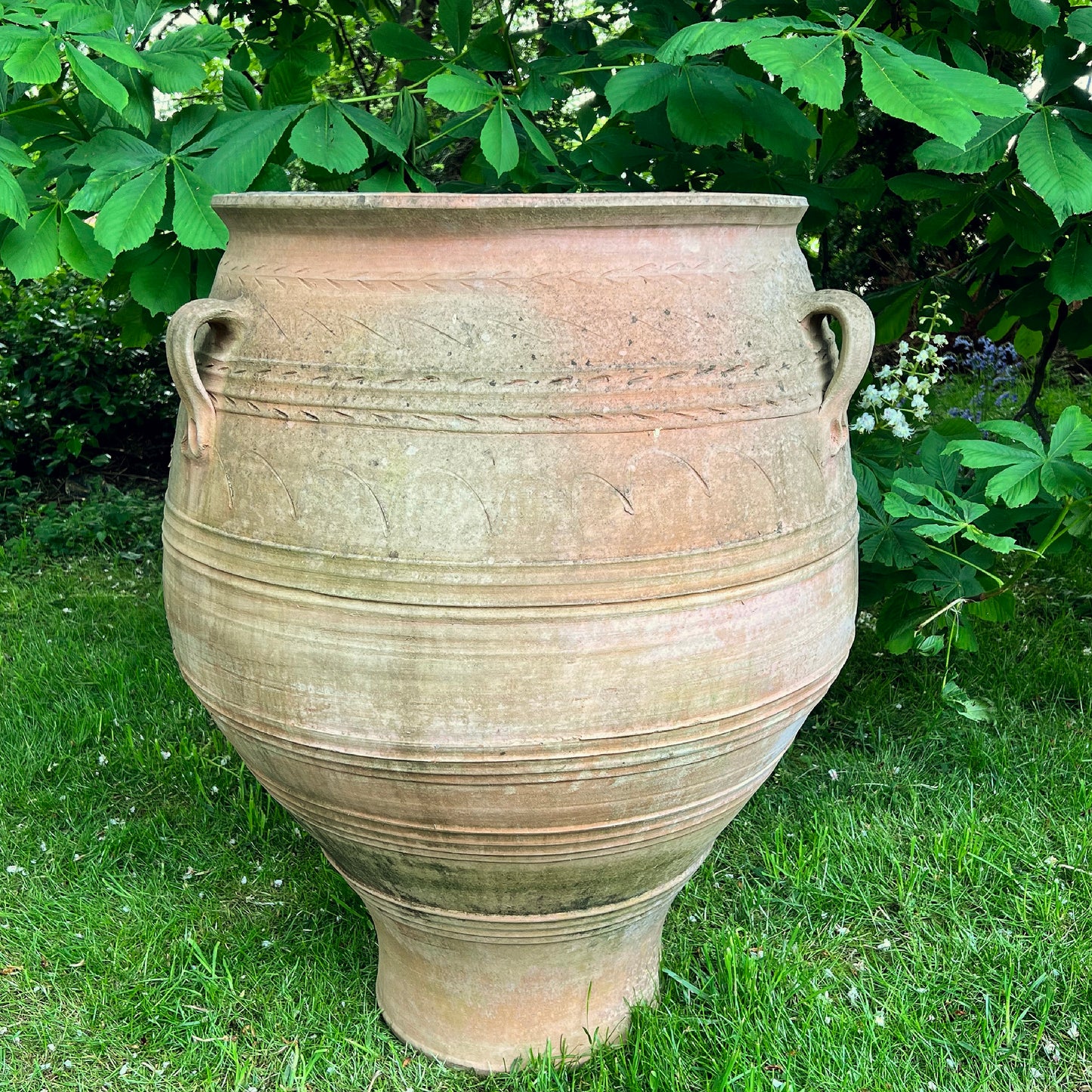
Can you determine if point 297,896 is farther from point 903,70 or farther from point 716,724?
point 903,70

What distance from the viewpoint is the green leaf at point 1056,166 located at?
1.88m

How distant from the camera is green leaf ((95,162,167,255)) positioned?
1.78 metres

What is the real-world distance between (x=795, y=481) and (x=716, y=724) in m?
0.38

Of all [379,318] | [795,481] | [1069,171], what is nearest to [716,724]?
[795,481]

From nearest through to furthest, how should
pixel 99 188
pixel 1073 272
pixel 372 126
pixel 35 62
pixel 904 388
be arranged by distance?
1. pixel 35 62
2. pixel 99 188
3. pixel 372 126
4. pixel 1073 272
5. pixel 904 388

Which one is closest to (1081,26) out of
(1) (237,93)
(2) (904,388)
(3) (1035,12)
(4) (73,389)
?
(3) (1035,12)

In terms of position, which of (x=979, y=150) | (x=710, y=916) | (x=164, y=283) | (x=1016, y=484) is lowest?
(x=710, y=916)

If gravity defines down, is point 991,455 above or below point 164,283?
below

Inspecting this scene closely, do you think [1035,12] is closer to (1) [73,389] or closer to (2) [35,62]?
(2) [35,62]

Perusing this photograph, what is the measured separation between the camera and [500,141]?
209 centimetres

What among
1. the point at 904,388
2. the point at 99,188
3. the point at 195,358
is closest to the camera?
the point at 195,358

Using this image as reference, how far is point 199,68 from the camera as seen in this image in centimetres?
200

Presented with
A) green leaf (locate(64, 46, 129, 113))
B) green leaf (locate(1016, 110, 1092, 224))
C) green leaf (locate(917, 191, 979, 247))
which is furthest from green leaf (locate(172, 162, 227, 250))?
green leaf (locate(917, 191, 979, 247))

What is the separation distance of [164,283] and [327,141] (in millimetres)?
481
